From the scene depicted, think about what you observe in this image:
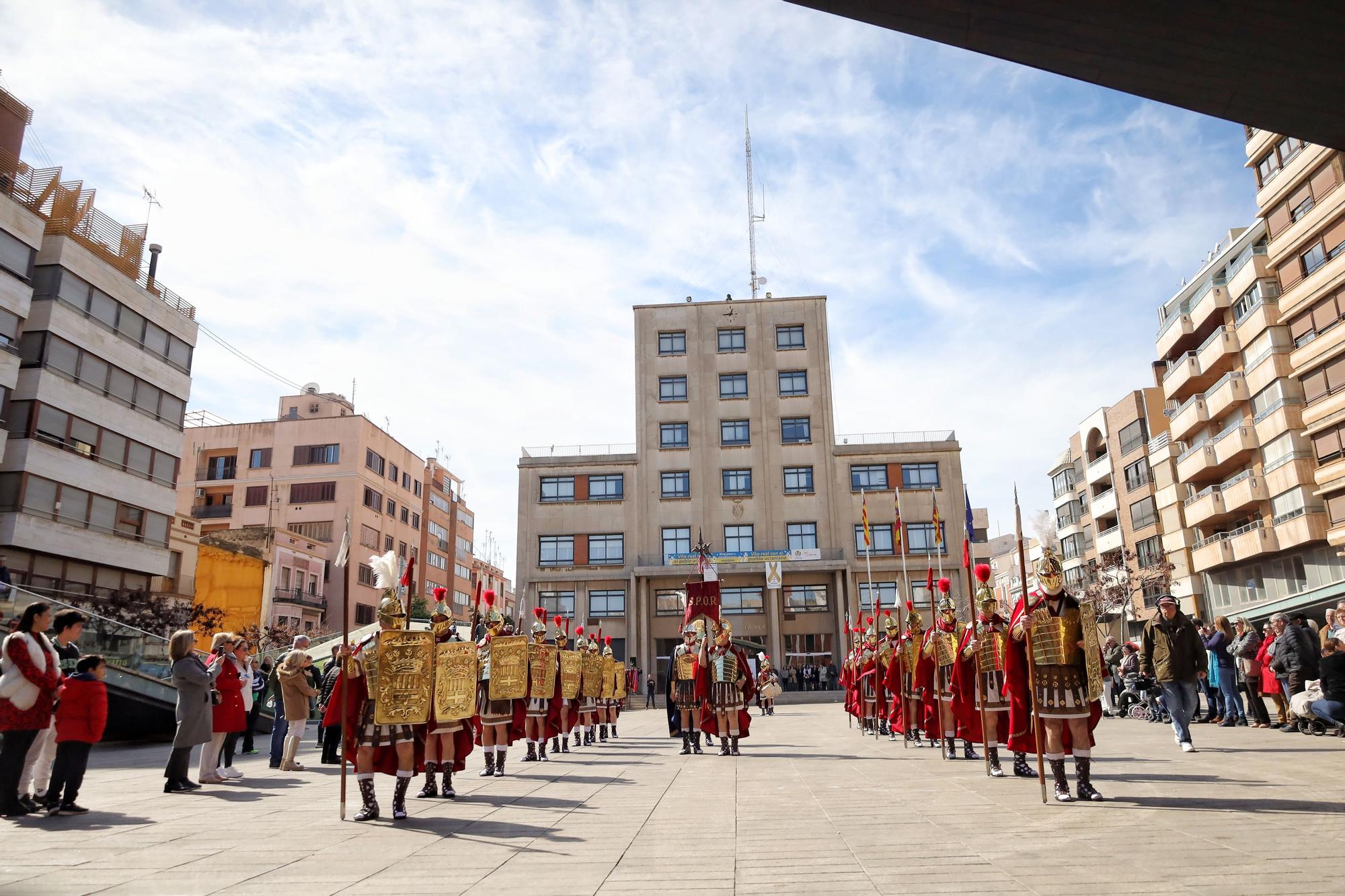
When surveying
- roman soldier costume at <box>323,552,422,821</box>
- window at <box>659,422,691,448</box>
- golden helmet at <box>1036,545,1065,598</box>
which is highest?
window at <box>659,422,691,448</box>

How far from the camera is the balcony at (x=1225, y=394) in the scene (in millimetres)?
38562

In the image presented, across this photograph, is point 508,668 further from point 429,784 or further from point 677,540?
point 677,540

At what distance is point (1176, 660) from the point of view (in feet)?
40.3

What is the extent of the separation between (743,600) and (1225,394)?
82.6ft

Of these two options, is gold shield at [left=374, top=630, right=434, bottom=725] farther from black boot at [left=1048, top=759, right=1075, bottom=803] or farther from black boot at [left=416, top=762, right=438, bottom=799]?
black boot at [left=1048, top=759, right=1075, bottom=803]

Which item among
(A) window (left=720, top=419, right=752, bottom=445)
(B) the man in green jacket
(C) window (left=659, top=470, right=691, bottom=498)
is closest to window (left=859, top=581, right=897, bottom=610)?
(A) window (left=720, top=419, right=752, bottom=445)

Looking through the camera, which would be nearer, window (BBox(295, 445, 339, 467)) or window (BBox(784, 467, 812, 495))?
window (BBox(784, 467, 812, 495))

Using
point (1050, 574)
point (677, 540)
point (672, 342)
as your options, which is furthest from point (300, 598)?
point (1050, 574)

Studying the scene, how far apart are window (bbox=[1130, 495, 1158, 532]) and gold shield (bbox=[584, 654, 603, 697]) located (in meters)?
41.0

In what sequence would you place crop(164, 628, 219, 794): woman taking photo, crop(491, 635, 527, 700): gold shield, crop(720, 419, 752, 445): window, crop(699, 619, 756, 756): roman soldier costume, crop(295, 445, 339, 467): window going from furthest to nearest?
crop(295, 445, 339, 467): window, crop(720, 419, 752, 445): window, crop(699, 619, 756, 756): roman soldier costume, crop(491, 635, 527, 700): gold shield, crop(164, 628, 219, 794): woman taking photo

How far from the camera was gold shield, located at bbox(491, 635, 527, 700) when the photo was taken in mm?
11688

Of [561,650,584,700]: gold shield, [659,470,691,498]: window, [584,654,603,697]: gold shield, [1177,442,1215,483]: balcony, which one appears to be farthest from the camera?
[659,470,691,498]: window

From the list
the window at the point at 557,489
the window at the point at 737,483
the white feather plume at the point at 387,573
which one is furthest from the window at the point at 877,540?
the white feather plume at the point at 387,573

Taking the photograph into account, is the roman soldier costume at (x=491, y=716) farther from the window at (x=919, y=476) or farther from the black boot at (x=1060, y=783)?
the window at (x=919, y=476)
